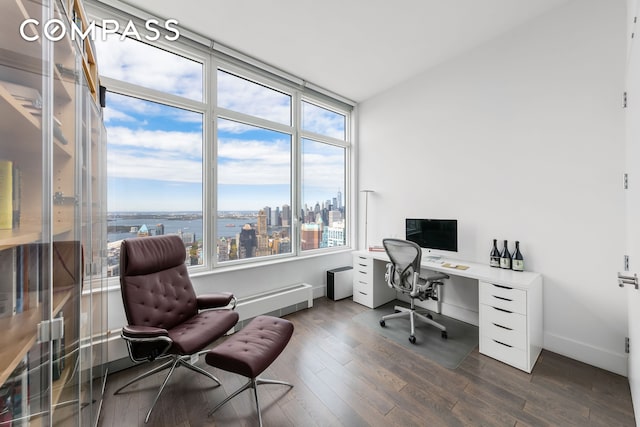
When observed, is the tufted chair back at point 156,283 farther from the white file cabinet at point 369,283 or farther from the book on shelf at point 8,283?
the white file cabinet at point 369,283

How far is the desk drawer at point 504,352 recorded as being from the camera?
2.02 meters

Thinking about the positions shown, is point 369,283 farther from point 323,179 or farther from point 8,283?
point 8,283

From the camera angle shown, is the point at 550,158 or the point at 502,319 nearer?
the point at 502,319

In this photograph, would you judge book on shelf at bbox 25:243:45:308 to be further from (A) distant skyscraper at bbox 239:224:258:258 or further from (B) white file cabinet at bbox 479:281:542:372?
(B) white file cabinet at bbox 479:281:542:372

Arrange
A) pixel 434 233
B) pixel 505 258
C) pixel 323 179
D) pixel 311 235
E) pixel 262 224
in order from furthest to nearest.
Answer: pixel 323 179 → pixel 311 235 → pixel 262 224 → pixel 434 233 → pixel 505 258

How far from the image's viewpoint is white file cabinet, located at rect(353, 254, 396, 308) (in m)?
3.31

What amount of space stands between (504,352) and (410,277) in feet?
3.15

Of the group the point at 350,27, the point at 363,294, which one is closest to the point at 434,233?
the point at 363,294

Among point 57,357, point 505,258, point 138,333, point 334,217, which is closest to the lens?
point 57,357

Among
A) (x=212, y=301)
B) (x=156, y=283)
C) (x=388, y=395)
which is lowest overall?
(x=388, y=395)

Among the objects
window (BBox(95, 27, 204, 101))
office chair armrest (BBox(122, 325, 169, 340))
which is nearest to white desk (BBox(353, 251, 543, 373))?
office chair armrest (BBox(122, 325, 169, 340))

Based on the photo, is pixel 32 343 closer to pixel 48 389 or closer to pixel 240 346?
pixel 48 389

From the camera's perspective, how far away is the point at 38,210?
822mm

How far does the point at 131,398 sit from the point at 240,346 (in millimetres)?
929
